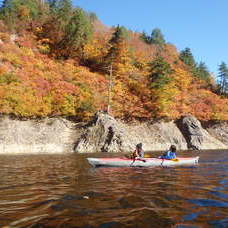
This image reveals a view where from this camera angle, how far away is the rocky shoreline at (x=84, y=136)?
32.1 m

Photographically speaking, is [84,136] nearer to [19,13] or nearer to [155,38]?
[19,13]

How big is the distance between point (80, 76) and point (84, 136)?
576 inches

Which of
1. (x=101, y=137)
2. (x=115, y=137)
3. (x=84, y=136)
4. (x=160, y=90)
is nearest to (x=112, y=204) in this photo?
(x=115, y=137)

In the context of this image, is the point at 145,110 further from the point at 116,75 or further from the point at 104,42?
the point at 104,42

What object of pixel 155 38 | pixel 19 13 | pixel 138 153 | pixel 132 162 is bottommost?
pixel 132 162

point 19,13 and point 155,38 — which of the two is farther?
point 155,38

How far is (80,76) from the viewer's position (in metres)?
46.0

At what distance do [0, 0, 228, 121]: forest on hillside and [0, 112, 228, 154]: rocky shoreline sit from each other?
59.4 inches

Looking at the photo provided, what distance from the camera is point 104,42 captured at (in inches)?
2475

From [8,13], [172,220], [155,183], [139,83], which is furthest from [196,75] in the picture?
[172,220]

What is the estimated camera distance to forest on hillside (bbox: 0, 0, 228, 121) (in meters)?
37.1

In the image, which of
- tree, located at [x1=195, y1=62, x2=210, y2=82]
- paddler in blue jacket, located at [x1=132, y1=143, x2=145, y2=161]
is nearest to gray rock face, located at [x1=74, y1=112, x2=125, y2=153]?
paddler in blue jacket, located at [x1=132, y1=143, x2=145, y2=161]

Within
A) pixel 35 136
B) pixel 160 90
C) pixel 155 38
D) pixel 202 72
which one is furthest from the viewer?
pixel 155 38

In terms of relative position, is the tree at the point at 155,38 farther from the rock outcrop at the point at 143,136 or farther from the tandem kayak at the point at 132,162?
the tandem kayak at the point at 132,162
